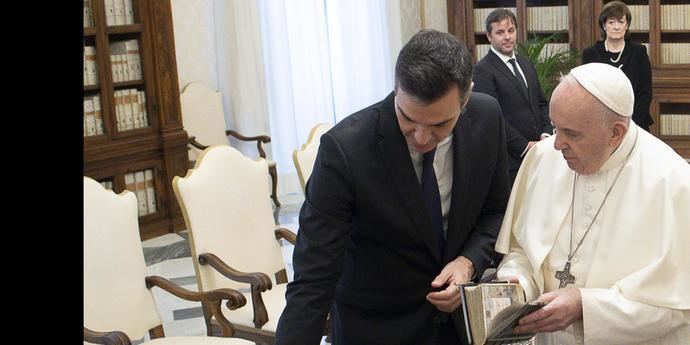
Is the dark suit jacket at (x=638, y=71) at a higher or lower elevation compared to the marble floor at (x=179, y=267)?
higher

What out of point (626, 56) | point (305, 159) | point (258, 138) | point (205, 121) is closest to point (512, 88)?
point (305, 159)

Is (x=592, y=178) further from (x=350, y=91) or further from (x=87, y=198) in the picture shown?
(x=350, y=91)

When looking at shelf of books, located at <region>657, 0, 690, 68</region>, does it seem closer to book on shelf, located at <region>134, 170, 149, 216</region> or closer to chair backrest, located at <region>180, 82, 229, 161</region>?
chair backrest, located at <region>180, 82, 229, 161</region>

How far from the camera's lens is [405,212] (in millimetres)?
→ 2254

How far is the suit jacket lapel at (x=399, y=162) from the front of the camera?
2.21m

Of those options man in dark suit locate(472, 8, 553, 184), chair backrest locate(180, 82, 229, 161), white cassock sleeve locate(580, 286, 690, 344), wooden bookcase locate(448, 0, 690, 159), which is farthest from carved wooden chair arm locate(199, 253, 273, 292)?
wooden bookcase locate(448, 0, 690, 159)

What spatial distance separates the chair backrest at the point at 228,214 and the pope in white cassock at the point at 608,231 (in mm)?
1877

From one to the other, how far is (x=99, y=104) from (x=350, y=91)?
3349 millimetres

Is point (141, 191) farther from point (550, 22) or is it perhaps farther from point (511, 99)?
point (550, 22)

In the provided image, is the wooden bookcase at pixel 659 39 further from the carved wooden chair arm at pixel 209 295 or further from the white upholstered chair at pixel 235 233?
the carved wooden chair arm at pixel 209 295

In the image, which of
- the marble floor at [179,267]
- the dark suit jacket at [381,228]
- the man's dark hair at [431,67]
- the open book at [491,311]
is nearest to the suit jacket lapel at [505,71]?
the marble floor at [179,267]
